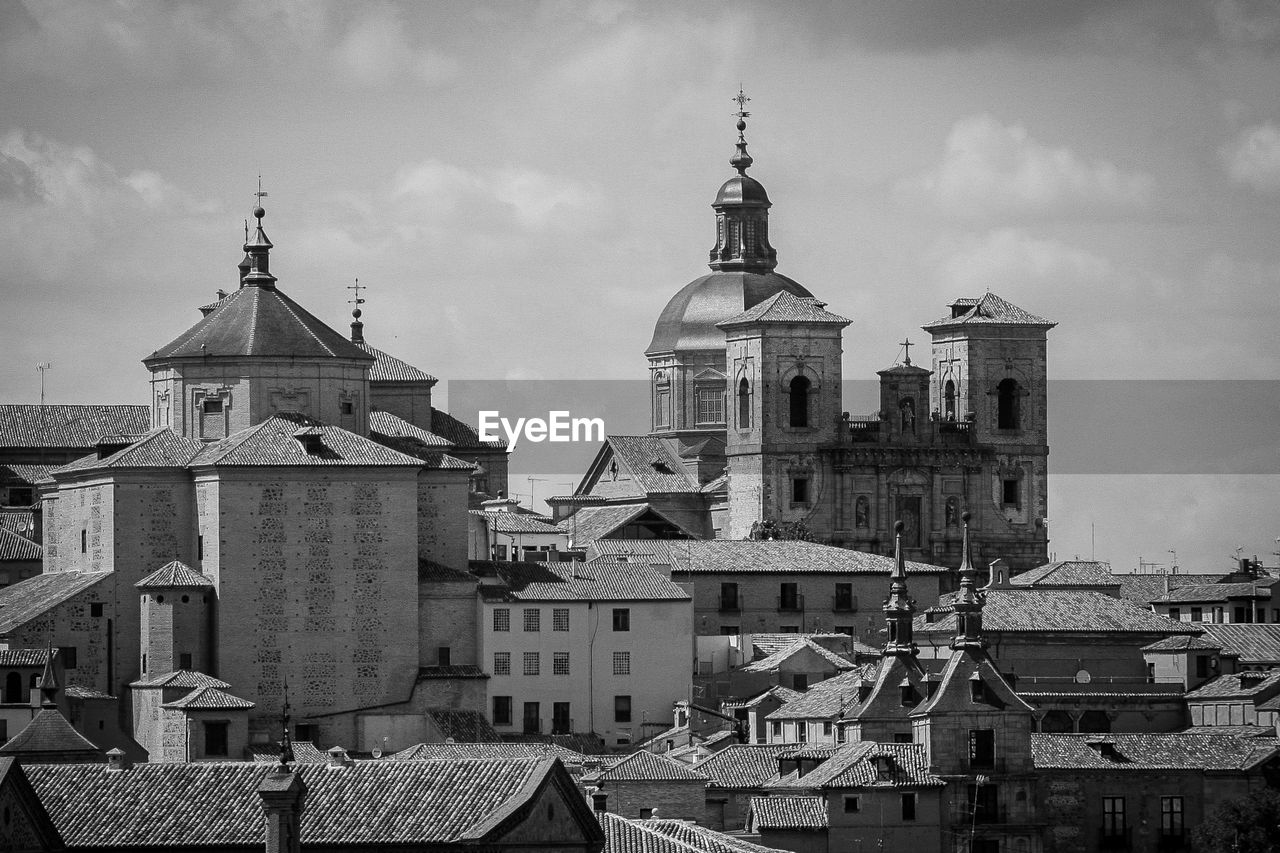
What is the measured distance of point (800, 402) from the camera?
13375cm

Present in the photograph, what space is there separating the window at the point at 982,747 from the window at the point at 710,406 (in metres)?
50.4

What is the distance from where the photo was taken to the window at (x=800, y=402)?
438 ft

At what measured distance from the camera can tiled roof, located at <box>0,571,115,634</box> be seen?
9947 cm

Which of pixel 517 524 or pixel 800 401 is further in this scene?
pixel 800 401

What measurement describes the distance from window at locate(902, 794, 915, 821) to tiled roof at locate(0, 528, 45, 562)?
30.1 m

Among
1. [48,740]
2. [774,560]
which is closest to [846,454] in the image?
[774,560]

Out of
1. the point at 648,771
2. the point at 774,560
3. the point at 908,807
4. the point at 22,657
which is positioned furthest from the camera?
the point at 774,560

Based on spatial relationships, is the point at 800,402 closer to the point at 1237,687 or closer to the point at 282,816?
the point at 1237,687

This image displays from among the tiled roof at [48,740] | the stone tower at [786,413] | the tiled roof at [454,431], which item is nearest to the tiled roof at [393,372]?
the tiled roof at [454,431]

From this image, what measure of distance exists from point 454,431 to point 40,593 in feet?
72.9

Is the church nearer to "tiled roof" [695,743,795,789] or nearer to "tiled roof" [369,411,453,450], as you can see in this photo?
"tiled roof" [369,411,453,450]

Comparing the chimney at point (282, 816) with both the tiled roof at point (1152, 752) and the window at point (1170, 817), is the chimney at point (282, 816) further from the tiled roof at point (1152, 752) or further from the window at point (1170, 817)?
the window at point (1170, 817)

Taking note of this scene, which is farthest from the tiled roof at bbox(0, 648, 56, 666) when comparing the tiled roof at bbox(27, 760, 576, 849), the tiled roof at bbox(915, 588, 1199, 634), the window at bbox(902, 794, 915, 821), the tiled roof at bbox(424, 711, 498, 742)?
the tiled roof at bbox(27, 760, 576, 849)

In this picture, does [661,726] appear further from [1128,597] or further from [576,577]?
[1128,597]
